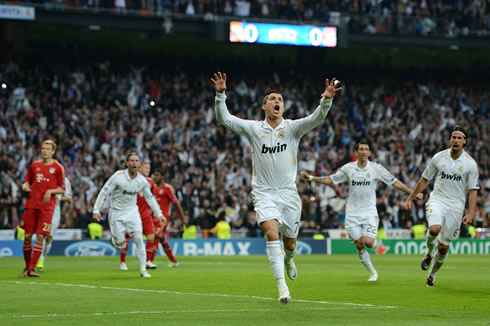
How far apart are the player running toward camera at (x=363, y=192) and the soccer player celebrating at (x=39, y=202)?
5.39m

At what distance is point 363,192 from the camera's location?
1806cm

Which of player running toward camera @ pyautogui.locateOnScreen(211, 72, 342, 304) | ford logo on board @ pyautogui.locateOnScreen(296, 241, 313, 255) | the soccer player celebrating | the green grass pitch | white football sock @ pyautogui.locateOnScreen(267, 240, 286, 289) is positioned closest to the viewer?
the green grass pitch

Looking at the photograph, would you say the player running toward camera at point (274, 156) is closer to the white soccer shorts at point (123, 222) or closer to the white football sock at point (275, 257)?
the white football sock at point (275, 257)

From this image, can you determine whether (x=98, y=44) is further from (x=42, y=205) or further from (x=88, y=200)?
(x=42, y=205)

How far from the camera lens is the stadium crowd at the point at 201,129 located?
34.7m

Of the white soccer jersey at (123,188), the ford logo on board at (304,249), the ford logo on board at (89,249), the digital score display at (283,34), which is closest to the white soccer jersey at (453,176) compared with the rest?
the white soccer jersey at (123,188)

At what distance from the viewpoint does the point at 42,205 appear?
1839 centimetres

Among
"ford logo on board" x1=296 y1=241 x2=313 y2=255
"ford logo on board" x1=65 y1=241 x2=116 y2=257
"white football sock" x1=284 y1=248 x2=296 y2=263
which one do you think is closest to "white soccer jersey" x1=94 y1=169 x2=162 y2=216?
"white football sock" x1=284 y1=248 x2=296 y2=263

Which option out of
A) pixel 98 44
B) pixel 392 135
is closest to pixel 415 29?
pixel 392 135

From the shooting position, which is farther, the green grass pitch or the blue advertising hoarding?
the blue advertising hoarding

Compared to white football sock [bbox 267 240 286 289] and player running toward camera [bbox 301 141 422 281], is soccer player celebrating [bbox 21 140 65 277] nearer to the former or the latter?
player running toward camera [bbox 301 141 422 281]

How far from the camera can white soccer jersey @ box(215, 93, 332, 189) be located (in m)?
11.9

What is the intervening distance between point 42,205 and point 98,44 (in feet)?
82.6

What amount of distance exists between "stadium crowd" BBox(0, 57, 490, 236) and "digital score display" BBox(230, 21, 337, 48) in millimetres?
3419
